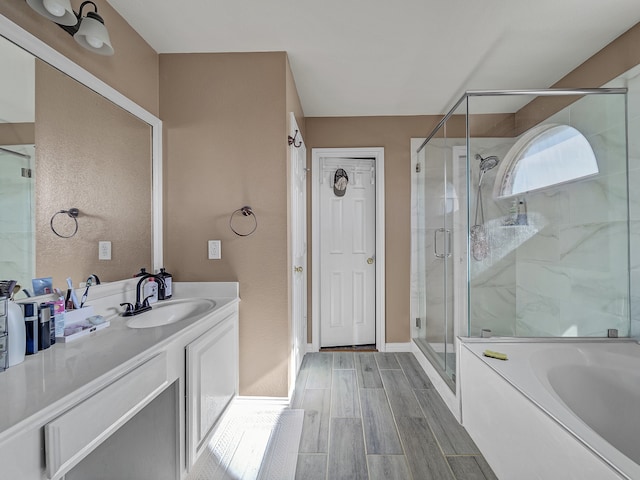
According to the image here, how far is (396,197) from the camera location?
3311 mm

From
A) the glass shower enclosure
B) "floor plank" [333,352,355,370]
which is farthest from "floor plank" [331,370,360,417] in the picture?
the glass shower enclosure

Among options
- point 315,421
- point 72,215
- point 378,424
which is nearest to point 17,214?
Result: point 72,215

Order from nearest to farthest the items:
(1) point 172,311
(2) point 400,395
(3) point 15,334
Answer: (3) point 15,334
(1) point 172,311
(2) point 400,395

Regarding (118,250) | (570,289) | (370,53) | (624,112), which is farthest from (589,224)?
(118,250)

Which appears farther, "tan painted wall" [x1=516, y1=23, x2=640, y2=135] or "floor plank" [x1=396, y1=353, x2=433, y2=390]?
"floor plank" [x1=396, y1=353, x2=433, y2=390]

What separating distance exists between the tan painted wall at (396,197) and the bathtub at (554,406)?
1393mm

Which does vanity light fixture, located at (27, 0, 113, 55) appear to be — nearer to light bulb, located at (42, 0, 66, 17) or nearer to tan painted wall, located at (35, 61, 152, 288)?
light bulb, located at (42, 0, 66, 17)

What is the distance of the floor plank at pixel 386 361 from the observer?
293 cm

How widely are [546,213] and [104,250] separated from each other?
8.48 ft

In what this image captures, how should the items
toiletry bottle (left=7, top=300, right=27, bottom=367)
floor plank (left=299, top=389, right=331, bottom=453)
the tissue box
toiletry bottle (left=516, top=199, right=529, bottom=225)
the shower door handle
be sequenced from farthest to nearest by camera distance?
1. the shower door handle
2. toiletry bottle (left=516, top=199, right=529, bottom=225)
3. floor plank (left=299, top=389, right=331, bottom=453)
4. the tissue box
5. toiletry bottle (left=7, top=300, right=27, bottom=367)

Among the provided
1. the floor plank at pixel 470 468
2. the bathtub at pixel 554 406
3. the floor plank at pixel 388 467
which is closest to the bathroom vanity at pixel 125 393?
the floor plank at pixel 388 467

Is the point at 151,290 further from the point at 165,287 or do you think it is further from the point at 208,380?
the point at 208,380

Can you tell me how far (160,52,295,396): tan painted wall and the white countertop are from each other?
549 millimetres

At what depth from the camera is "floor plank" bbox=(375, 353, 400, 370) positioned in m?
2.93
